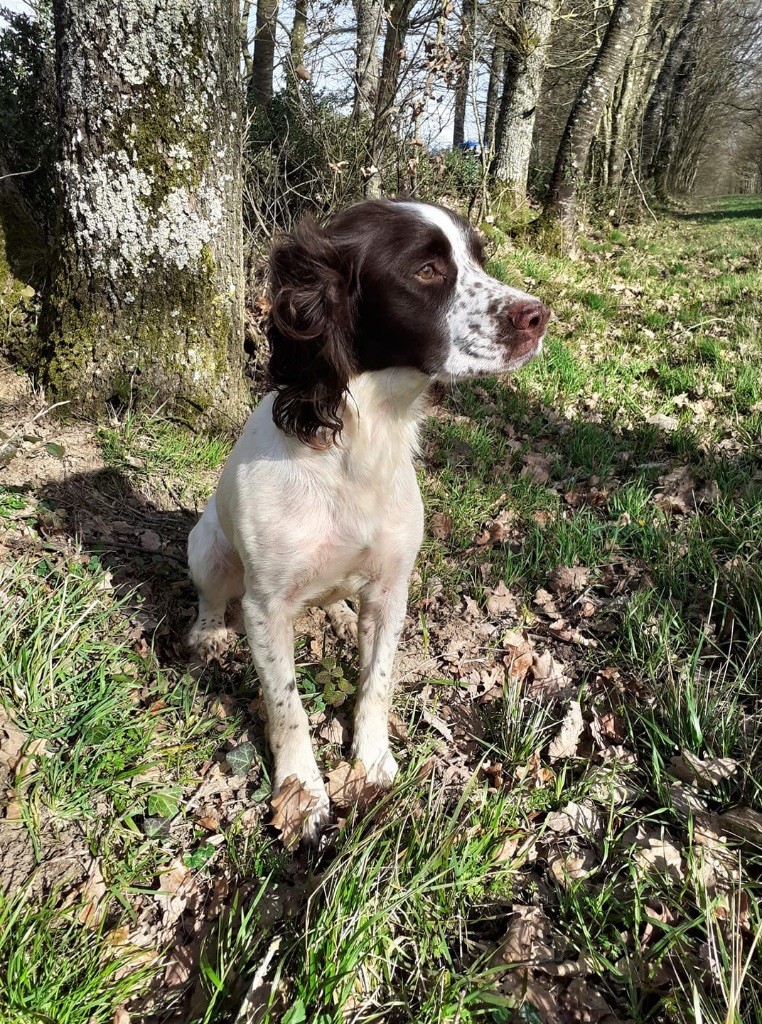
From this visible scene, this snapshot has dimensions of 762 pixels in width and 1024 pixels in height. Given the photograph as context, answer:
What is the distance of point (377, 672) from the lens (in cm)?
229

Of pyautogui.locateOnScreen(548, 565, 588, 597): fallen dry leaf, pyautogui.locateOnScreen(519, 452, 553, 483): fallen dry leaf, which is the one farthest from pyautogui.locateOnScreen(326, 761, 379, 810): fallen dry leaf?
pyautogui.locateOnScreen(519, 452, 553, 483): fallen dry leaf

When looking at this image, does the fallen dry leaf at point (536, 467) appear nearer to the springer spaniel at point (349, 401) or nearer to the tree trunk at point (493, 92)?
the springer spaniel at point (349, 401)

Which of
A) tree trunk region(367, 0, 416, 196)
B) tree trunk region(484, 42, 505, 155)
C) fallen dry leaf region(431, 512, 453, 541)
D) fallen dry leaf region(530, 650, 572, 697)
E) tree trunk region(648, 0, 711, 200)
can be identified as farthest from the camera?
tree trunk region(648, 0, 711, 200)

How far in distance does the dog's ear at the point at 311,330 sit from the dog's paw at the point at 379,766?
110 cm

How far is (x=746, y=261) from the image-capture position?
9305 millimetres

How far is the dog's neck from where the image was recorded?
205 centimetres

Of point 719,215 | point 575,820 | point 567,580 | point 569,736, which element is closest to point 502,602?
point 567,580

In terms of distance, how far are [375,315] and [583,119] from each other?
326 inches

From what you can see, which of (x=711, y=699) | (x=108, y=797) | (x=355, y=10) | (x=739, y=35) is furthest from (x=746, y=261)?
(x=739, y=35)

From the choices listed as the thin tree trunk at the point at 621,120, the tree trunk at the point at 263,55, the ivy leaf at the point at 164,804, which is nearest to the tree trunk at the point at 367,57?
the tree trunk at the point at 263,55

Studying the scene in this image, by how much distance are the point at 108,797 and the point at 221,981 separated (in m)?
0.71

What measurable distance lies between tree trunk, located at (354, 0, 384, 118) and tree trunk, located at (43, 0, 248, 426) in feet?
7.06

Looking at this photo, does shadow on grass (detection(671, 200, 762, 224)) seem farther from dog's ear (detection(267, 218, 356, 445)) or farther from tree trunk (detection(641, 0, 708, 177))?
dog's ear (detection(267, 218, 356, 445))

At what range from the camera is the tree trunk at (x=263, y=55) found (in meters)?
5.16
